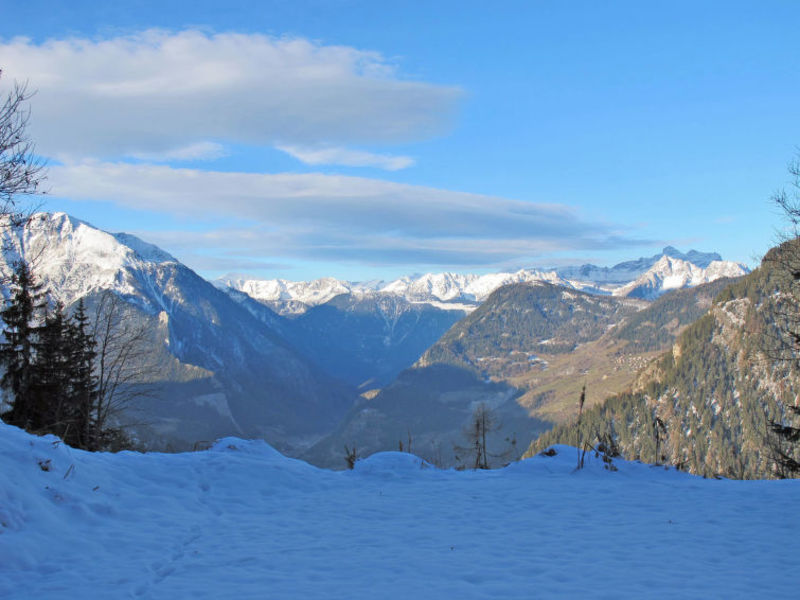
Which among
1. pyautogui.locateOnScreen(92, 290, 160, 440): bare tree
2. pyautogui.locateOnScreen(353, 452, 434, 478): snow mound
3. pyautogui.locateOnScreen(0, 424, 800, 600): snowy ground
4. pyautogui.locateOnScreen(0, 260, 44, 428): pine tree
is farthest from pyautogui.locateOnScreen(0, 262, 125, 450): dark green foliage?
pyautogui.locateOnScreen(353, 452, 434, 478): snow mound

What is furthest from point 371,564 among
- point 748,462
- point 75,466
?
point 748,462

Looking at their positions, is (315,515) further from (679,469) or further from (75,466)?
(679,469)

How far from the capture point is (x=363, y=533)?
43.7 ft

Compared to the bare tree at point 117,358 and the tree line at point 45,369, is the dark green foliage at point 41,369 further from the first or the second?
the bare tree at point 117,358

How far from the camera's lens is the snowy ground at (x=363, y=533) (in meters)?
9.59

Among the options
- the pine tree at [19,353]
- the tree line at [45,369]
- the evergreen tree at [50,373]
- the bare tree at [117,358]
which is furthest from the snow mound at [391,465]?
the pine tree at [19,353]

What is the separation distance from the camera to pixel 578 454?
22859mm

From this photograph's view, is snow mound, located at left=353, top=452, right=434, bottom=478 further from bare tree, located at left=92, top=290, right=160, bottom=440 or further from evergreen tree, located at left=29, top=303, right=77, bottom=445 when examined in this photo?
evergreen tree, located at left=29, top=303, right=77, bottom=445

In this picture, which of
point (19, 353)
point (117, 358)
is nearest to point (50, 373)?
point (19, 353)

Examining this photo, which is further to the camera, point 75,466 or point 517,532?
point 75,466

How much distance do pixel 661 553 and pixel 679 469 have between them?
39.1 ft

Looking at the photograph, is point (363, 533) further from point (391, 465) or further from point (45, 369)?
point (45, 369)

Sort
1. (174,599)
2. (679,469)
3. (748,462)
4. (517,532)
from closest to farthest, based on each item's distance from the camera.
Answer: (174,599)
(517,532)
(679,469)
(748,462)

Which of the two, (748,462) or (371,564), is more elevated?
(371,564)
